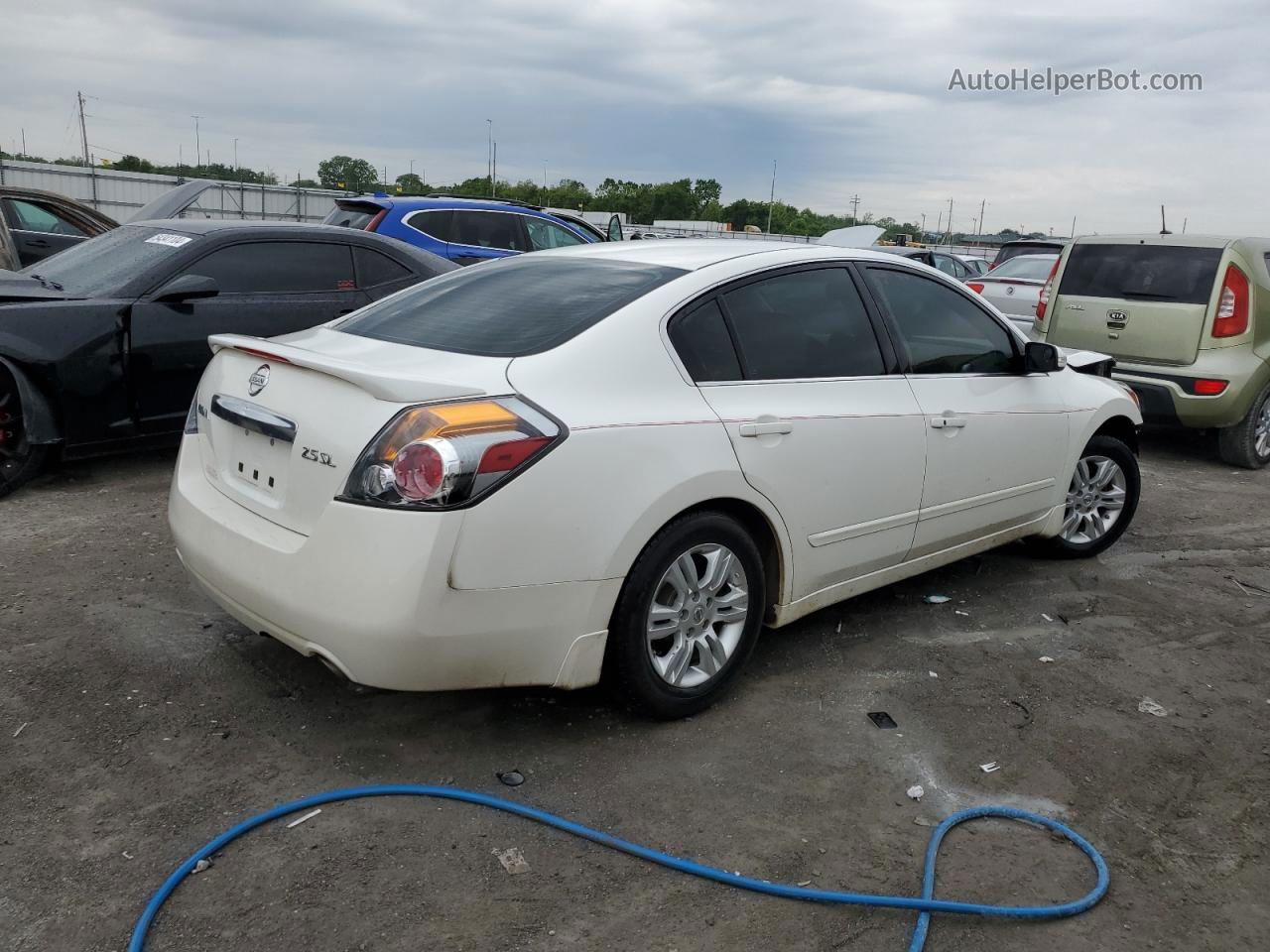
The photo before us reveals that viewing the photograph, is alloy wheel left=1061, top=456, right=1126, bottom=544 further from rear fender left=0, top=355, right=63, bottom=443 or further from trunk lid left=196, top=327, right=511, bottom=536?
rear fender left=0, top=355, right=63, bottom=443

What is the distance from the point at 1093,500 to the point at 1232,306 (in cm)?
351

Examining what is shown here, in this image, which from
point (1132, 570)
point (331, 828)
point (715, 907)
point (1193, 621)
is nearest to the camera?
point (715, 907)

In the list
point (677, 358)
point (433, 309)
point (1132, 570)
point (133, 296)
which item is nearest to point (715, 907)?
point (677, 358)

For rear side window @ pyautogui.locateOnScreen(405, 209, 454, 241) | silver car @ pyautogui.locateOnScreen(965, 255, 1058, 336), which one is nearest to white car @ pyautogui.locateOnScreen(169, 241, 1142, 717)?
silver car @ pyautogui.locateOnScreen(965, 255, 1058, 336)

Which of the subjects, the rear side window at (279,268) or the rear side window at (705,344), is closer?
the rear side window at (705,344)

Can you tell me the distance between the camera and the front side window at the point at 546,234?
12.5 meters

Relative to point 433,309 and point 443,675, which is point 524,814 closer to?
point 443,675

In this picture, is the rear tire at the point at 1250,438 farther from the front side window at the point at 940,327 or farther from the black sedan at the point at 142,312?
the black sedan at the point at 142,312

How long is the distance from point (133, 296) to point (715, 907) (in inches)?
195

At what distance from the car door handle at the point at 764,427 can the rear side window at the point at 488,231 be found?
28.4ft

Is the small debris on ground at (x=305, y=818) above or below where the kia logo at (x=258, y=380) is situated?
below

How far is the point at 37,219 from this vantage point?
36.6 ft

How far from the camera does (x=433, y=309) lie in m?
3.72

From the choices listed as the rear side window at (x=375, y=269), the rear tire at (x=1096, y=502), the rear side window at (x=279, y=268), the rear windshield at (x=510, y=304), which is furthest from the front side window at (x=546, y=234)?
the rear windshield at (x=510, y=304)
